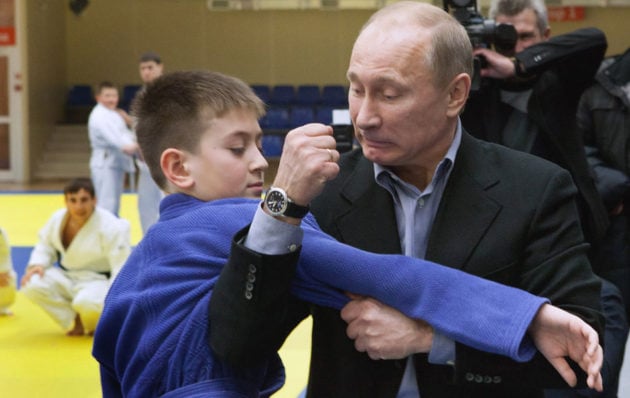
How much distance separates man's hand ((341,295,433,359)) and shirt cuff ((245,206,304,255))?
0.67 feet

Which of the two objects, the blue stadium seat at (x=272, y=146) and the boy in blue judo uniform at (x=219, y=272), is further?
the blue stadium seat at (x=272, y=146)

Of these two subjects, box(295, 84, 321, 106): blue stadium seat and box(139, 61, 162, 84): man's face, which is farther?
box(295, 84, 321, 106): blue stadium seat

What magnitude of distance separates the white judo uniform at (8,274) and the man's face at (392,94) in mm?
6472

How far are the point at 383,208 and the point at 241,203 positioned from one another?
322 millimetres

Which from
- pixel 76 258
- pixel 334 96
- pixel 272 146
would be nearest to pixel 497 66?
pixel 76 258

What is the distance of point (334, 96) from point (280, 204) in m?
20.1

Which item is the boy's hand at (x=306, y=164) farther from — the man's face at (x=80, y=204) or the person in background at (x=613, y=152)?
the man's face at (x=80, y=204)

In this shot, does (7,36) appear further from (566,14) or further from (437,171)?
(437,171)

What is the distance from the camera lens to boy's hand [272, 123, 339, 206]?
1846 millimetres

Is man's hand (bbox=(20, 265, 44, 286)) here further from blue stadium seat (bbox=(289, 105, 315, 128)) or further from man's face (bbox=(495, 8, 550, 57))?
blue stadium seat (bbox=(289, 105, 315, 128))

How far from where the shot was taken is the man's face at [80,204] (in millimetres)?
7527

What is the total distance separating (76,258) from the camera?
7.65 m

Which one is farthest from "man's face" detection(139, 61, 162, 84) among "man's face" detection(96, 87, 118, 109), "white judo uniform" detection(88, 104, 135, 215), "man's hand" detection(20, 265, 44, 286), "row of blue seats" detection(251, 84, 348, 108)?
"row of blue seats" detection(251, 84, 348, 108)

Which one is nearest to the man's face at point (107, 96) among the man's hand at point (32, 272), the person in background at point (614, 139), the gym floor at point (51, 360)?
the gym floor at point (51, 360)
